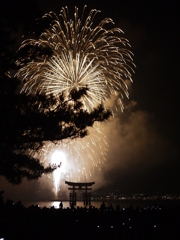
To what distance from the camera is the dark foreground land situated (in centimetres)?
832

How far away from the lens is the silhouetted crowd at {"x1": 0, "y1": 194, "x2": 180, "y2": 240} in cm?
832

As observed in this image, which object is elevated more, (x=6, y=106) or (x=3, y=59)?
(x=3, y=59)

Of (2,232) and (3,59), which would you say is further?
(3,59)

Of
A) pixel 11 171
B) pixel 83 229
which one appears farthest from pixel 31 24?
pixel 83 229

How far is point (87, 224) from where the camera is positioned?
10.2 meters

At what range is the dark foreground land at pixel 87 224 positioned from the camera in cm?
832

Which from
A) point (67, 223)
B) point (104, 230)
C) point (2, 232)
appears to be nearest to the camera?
point (2, 232)

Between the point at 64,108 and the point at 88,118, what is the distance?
93 cm

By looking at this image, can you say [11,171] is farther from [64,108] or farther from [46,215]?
[64,108]

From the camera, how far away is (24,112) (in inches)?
400

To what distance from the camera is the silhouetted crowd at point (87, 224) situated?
832 centimetres

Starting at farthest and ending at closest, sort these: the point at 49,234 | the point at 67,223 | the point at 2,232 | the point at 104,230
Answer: the point at 104,230 < the point at 67,223 < the point at 49,234 < the point at 2,232

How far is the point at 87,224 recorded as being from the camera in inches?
401

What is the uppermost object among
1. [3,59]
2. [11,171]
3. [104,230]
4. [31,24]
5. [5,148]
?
[31,24]
